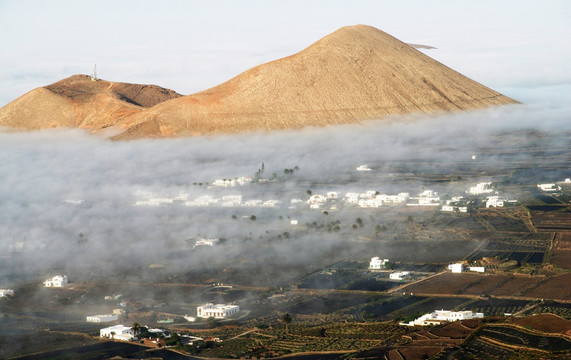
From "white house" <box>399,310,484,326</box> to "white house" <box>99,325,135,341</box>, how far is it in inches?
480

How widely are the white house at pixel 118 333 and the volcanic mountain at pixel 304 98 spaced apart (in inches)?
2951

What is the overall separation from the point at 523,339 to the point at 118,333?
17.9 m

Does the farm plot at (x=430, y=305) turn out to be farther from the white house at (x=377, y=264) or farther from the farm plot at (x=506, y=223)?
the farm plot at (x=506, y=223)

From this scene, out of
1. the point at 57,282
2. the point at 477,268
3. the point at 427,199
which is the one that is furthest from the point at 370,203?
the point at 57,282

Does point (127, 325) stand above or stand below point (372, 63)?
below

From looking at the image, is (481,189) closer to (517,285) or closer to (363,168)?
(363,168)

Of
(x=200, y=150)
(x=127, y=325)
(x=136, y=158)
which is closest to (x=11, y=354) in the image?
(x=127, y=325)

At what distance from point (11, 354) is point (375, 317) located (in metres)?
16.3

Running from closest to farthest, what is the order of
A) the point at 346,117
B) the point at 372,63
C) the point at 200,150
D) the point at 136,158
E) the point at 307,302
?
the point at 307,302 < the point at 136,158 < the point at 200,150 < the point at 346,117 < the point at 372,63

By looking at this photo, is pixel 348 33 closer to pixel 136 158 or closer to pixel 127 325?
pixel 136 158

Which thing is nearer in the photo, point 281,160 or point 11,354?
point 11,354

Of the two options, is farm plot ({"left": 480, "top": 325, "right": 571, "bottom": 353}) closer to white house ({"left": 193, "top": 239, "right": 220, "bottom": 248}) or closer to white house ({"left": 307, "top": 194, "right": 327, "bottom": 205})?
white house ({"left": 193, "top": 239, "right": 220, "bottom": 248})

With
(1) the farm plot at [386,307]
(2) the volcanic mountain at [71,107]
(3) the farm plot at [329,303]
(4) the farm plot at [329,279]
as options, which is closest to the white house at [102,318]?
(3) the farm plot at [329,303]

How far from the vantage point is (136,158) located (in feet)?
333
